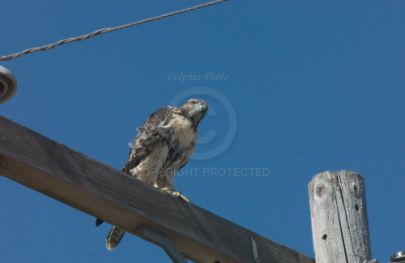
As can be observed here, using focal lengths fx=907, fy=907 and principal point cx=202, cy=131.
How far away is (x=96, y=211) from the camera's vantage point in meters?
3.96

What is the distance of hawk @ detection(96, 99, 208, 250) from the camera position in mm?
7656

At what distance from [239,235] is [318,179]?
48 cm

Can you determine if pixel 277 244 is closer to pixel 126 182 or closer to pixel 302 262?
pixel 302 262

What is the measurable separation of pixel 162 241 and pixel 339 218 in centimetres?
90

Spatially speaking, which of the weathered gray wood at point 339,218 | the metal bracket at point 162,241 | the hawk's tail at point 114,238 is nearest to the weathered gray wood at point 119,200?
the metal bracket at point 162,241

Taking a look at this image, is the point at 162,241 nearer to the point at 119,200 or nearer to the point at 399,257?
the point at 119,200

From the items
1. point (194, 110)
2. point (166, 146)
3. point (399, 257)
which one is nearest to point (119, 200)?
point (399, 257)

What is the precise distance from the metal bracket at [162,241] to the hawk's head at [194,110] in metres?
3.68

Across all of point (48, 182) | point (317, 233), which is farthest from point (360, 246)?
point (48, 182)

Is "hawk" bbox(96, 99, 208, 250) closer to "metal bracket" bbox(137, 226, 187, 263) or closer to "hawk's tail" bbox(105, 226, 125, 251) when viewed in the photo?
"hawk's tail" bbox(105, 226, 125, 251)

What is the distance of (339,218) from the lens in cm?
438

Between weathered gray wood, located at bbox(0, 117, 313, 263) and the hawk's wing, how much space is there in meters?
3.26

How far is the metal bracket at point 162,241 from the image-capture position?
4051 millimetres

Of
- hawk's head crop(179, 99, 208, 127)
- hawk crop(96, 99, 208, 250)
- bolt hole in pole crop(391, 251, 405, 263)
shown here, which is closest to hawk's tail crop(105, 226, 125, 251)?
hawk crop(96, 99, 208, 250)
